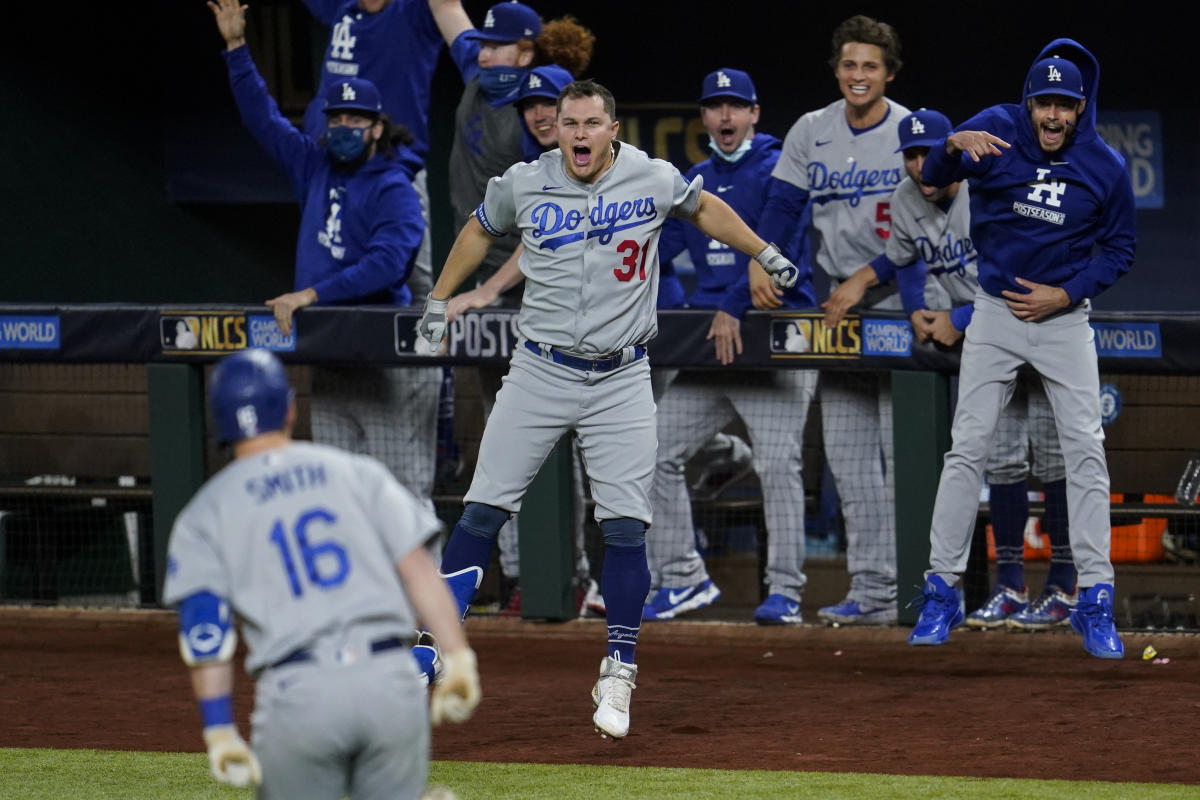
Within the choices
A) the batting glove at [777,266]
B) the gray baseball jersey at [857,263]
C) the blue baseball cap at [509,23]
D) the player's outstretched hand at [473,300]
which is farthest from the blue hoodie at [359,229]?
the batting glove at [777,266]

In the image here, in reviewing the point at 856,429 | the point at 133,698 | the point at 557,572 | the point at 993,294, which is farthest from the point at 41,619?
the point at 993,294

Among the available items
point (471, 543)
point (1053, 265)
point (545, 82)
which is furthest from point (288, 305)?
point (1053, 265)

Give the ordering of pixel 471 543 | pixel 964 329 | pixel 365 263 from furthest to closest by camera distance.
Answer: pixel 365 263 < pixel 964 329 < pixel 471 543

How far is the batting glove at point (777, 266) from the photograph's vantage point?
517 centimetres

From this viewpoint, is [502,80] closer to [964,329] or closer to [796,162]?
[796,162]

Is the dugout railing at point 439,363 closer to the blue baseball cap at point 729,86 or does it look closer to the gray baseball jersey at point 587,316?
the blue baseball cap at point 729,86

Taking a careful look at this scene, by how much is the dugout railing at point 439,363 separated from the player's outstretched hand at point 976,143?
32.6 inches

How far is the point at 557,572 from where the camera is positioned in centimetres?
673

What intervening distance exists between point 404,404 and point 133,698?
5.23 ft

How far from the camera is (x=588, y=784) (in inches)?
177

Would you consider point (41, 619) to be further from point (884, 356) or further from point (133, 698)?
point (884, 356)

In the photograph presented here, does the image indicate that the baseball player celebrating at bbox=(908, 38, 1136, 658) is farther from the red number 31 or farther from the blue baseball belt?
the blue baseball belt

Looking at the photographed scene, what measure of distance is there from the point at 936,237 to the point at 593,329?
1.65m

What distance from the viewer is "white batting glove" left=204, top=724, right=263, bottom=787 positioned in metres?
2.88
